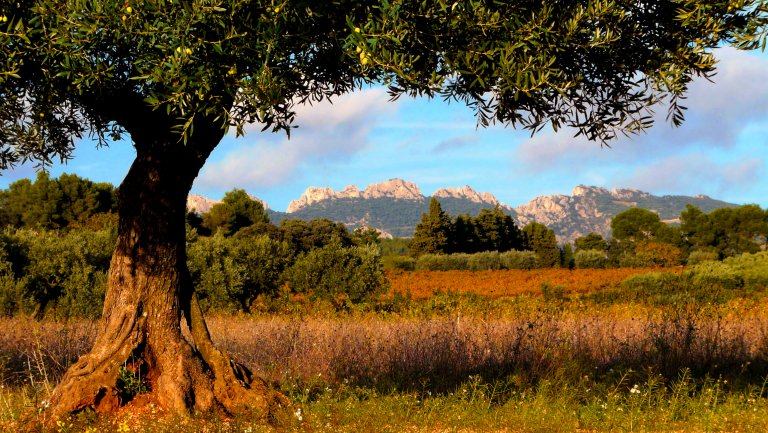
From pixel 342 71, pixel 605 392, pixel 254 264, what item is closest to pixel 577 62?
pixel 342 71

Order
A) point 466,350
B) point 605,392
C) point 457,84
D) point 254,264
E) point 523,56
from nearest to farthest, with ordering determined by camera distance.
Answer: point 523,56 < point 457,84 < point 605,392 < point 466,350 < point 254,264

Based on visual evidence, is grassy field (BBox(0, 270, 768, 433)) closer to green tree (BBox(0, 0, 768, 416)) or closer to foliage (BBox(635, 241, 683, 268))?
green tree (BBox(0, 0, 768, 416))

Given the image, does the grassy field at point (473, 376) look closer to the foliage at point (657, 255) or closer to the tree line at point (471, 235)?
the foliage at point (657, 255)

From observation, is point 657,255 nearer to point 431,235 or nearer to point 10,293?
point 431,235

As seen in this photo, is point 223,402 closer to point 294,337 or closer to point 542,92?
point 294,337

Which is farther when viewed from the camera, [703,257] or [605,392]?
[703,257]

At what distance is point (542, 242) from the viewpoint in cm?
11600

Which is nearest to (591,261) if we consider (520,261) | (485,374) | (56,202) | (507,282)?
(520,261)

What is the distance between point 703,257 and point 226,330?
83294mm

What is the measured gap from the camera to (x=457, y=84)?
8383 millimetres

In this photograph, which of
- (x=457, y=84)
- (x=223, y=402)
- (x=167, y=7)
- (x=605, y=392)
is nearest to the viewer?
(x=167, y=7)

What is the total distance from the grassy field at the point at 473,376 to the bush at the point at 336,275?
354 inches

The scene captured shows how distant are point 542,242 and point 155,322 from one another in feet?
363

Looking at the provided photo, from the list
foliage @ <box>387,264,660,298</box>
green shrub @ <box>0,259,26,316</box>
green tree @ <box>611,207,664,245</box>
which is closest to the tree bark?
green shrub @ <box>0,259,26,316</box>
